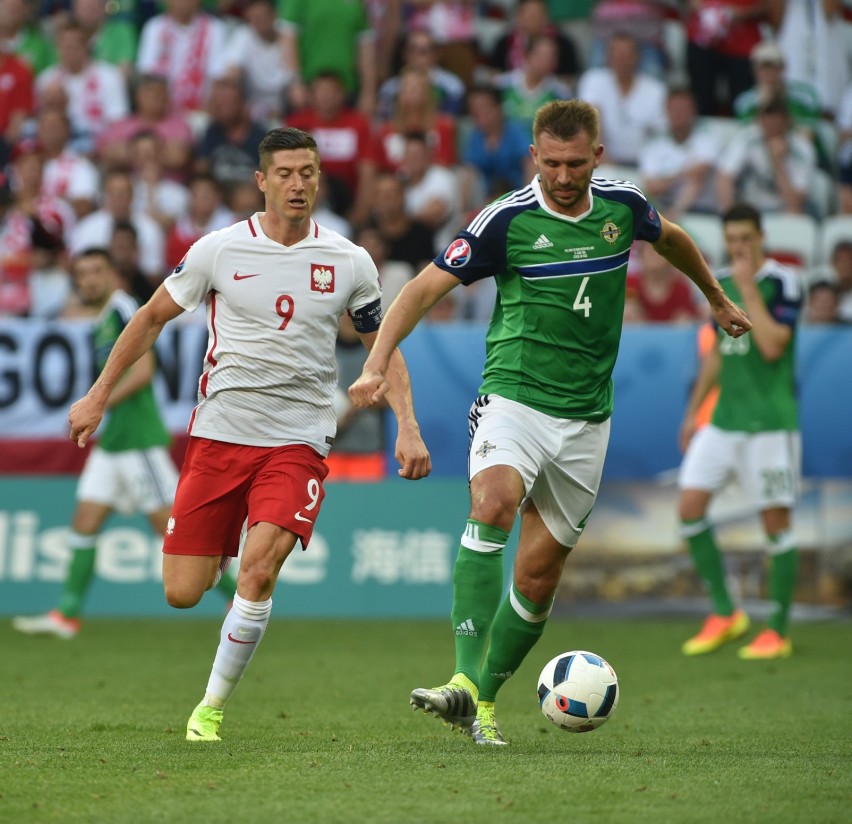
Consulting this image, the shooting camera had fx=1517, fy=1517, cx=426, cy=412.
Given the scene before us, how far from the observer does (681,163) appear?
15859mm

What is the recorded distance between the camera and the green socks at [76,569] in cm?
1128

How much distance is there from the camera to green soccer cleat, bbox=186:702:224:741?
6223 mm

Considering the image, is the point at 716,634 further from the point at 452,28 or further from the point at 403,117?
the point at 452,28

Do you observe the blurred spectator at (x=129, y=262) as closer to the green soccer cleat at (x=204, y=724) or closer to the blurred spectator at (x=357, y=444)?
the blurred spectator at (x=357, y=444)

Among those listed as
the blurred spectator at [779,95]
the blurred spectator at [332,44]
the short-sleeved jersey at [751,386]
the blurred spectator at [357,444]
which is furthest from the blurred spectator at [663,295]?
the blurred spectator at [332,44]

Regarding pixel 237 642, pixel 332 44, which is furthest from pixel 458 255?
pixel 332 44

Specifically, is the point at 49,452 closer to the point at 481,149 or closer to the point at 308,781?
the point at 481,149

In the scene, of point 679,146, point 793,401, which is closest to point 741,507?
point 793,401

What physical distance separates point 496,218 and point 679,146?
10.3 m

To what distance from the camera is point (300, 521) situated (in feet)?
20.5

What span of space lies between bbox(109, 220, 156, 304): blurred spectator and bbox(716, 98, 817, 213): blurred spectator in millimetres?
5941

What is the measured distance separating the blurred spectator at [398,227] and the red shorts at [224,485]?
27.8ft

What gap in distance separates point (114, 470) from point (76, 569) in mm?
801

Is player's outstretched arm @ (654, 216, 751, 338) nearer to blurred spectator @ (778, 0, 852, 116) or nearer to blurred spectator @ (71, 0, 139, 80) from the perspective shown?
blurred spectator @ (778, 0, 852, 116)
